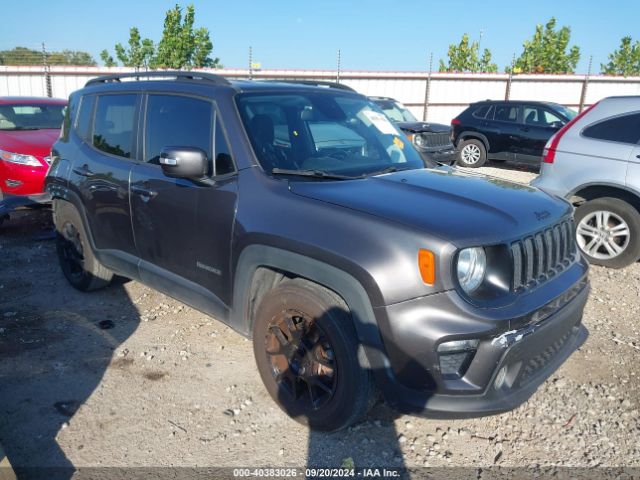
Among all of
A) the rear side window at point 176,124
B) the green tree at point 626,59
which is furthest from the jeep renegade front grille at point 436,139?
the green tree at point 626,59

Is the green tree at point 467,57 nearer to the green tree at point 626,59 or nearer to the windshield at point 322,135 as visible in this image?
the green tree at point 626,59

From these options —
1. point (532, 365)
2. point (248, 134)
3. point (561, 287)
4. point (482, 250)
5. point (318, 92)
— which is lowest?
point (532, 365)

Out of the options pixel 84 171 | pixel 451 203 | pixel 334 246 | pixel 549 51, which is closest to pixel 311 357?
pixel 334 246

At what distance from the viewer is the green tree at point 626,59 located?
122 feet

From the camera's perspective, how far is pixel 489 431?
3.05 m

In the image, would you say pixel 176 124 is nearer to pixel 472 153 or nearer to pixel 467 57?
pixel 472 153

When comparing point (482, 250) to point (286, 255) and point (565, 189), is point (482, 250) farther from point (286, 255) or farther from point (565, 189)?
point (565, 189)

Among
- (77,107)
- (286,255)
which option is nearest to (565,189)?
(286,255)

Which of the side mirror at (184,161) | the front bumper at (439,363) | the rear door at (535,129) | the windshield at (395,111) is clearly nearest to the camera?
the front bumper at (439,363)

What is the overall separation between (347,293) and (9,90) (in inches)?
711

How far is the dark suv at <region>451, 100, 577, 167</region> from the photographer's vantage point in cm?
1245

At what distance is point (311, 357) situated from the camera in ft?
9.32

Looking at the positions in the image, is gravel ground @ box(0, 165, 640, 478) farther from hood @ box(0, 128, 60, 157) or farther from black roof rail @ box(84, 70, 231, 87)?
hood @ box(0, 128, 60, 157)

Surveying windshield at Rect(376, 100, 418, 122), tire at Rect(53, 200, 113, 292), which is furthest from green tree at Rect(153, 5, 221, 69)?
tire at Rect(53, 200, 113, 292)
